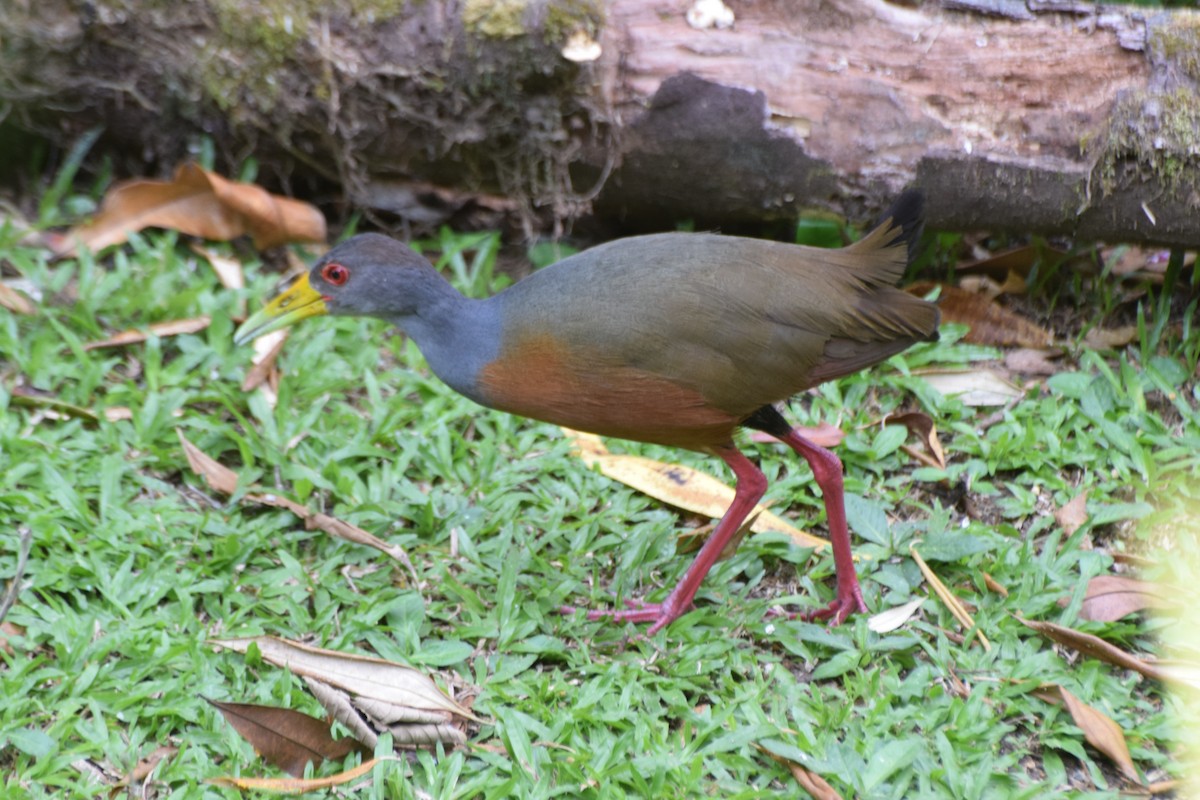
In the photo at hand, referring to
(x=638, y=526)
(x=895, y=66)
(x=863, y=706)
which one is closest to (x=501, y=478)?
(x=638, y=526)

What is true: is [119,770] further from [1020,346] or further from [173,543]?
[1020,346]

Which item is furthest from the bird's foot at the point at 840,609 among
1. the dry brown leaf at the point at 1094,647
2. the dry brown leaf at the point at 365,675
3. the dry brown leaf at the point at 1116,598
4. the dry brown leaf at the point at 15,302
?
the dry brown leaf at the point at 15,302

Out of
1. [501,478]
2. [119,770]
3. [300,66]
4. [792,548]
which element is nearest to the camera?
[119,770]

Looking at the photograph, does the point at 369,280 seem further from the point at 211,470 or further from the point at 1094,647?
the point at 1094,647

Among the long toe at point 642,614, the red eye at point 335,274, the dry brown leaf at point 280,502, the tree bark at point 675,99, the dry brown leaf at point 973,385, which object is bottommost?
the long toe at point 642,614

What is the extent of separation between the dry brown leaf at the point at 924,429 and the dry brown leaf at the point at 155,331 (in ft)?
9.71

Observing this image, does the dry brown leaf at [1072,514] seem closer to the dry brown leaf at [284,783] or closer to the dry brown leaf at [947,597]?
the dry brown leaf at [947,597]

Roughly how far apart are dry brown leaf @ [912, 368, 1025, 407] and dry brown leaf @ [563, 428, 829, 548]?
3.40 ft

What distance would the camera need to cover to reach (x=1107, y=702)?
11.2 feet

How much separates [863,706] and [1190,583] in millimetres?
1190

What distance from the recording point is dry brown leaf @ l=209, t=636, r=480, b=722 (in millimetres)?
3408

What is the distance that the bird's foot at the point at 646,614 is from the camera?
153 inches

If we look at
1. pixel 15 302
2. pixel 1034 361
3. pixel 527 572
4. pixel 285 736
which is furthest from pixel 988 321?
pixel 15 302

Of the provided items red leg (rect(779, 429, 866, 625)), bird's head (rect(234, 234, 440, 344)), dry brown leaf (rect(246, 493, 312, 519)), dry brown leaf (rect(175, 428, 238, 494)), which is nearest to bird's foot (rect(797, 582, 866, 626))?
red leg (rect(779, 429, 866, 625))
